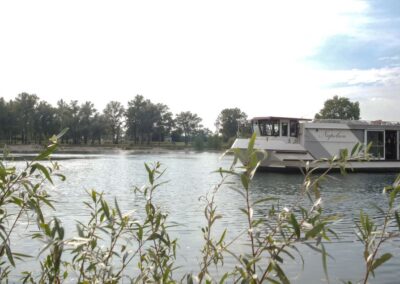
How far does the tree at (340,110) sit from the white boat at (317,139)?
62588mm

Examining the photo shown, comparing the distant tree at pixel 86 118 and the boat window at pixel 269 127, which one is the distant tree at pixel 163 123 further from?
the boat window at pixel 269 127

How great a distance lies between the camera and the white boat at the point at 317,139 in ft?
93.1

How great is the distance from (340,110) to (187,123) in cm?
4142

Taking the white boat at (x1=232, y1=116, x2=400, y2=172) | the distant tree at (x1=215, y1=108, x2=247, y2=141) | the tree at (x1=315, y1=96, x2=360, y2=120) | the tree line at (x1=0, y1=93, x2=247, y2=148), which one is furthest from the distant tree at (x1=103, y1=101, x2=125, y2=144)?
the white boat at (x1=232, y1=116, x2=400, y2=172)

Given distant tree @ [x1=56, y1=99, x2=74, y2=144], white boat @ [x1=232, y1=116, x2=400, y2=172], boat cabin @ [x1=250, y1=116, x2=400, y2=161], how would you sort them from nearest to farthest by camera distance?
→ 1. white boat @ [x1=232, y1=116, x2=400, y2=172]
2. boat cabin @ [x1=250, y1=116, x2=400, y2=161]
3. distant tree @ [x1=56, y1=99, x2=74, y2=144]

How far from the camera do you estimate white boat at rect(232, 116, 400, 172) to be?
28.4m

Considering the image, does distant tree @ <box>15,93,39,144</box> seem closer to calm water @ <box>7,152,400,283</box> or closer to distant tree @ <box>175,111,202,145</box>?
distant tree @ <box>175,111,202,145</box>

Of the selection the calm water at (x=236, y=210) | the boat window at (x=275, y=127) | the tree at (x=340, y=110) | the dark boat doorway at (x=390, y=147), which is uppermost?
the tree at (x=340, y=110)

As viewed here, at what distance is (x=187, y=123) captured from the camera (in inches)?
4604

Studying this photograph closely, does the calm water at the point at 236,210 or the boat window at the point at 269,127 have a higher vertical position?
the boat window at the point at 269,127

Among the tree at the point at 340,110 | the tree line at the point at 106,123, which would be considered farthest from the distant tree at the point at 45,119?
the tree at the point at 340,110

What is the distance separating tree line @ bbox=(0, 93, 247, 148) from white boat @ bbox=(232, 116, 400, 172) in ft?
191

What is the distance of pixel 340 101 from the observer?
306 ft

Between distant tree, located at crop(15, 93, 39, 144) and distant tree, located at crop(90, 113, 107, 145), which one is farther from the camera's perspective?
distant tree, located at crop(90, 113, 107, 145)
